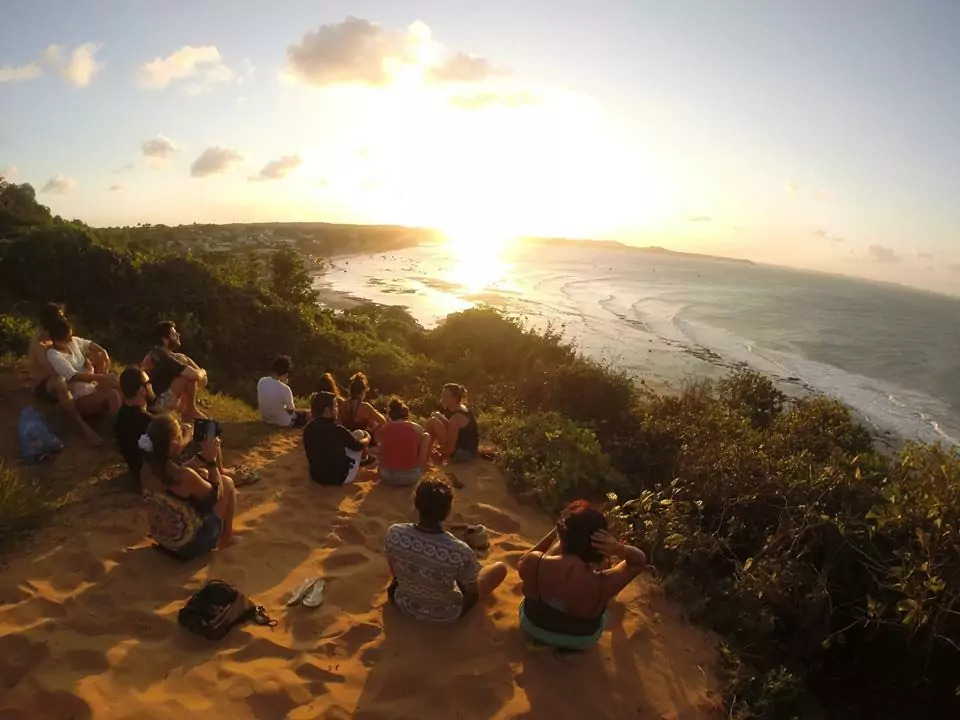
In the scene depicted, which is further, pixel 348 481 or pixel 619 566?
pixel 348 481

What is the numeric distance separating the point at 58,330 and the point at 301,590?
483cm

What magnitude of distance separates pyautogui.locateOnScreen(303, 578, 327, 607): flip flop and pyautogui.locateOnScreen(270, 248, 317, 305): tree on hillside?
43.8 feet

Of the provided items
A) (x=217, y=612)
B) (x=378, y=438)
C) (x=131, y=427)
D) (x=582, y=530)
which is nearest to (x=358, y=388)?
(x=378, y=438)

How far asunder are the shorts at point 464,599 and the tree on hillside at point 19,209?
13.8 meters

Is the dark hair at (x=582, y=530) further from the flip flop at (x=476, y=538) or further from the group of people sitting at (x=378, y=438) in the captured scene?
the group of people sitting at (x=378, y=438)

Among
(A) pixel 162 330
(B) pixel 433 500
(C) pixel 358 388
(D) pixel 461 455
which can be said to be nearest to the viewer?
(B) pixel 433 500

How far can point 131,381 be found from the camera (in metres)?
6.06

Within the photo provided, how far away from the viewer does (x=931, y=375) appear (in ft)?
115

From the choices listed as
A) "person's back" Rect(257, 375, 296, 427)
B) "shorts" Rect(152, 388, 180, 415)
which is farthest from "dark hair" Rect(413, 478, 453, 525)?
"person's back" Rect(257, 375, 296, 427)

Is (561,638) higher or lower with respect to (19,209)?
lower

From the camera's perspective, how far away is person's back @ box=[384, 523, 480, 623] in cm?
460

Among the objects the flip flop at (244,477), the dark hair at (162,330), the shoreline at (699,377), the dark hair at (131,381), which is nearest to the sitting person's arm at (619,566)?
the flip flop at (244,477)

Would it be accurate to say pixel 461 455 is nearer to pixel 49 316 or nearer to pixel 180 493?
pixel 180 493

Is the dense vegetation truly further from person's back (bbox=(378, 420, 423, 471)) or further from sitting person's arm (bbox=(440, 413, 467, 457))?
person's back (bbox=(378, 420, 423, 471))
